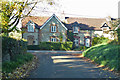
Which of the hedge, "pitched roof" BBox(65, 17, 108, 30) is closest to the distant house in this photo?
"pitched roof" BBox(65, 17, 108, 30)

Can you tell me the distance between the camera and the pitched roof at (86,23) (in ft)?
101

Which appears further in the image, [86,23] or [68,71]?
[86,23]

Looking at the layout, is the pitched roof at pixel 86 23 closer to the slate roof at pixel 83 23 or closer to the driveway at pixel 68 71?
the slate roof at pixel 83 23

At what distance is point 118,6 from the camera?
15734 mm

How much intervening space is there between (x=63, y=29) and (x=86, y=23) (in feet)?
22.6

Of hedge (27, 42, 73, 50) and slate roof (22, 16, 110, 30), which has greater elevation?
slate roof (22, 16, 110, 30)

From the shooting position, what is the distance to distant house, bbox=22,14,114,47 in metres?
28.8

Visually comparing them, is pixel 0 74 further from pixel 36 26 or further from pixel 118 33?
pixel 36 26

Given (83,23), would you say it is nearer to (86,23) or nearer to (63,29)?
(86,23)

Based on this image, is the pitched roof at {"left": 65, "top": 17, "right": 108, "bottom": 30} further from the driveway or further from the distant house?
the driveway

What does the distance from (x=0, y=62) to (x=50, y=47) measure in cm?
1892

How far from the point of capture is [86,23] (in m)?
32.4

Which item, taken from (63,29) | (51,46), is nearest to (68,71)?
(51,46)

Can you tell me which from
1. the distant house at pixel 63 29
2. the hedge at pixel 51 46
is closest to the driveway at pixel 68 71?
the hedge at pixel 51 46
